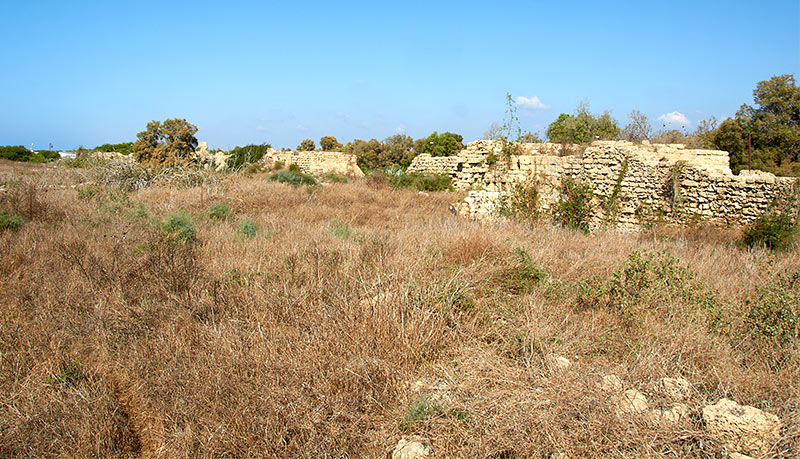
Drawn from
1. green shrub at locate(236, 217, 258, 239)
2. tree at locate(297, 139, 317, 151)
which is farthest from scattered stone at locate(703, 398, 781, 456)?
tree at locate(297, 139, 317, 151)

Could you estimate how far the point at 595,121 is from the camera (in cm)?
1928

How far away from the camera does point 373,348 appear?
3262 millimetres

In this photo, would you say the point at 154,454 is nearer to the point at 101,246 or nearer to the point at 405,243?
the point at 405,243

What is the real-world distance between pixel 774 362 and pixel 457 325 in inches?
90.7

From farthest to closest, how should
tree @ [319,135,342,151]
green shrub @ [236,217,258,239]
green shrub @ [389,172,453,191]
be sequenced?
tree @ [319,135,342,151]
green shrub @ [389,172,453,191]
green shrub @ [236,217,258,239]

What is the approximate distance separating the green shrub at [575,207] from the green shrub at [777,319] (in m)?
5.59

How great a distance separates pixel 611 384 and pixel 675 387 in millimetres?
398

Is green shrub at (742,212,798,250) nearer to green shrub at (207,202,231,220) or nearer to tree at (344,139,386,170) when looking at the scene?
green shrub at (207,202,231,220)

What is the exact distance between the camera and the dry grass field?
2.56 meters

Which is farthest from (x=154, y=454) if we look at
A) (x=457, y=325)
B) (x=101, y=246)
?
(x=101, y=246)

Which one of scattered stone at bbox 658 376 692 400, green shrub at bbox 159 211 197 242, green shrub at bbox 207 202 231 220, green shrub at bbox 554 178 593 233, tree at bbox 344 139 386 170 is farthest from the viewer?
tree at bbox 344 139 386 170

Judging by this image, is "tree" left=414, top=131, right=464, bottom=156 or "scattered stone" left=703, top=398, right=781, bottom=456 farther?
"tree" left=414, top=131, right=464, bottom=156

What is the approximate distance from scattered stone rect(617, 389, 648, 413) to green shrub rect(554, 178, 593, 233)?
7388 mm

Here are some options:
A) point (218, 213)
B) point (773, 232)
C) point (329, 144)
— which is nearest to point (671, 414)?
point (773, 232)
